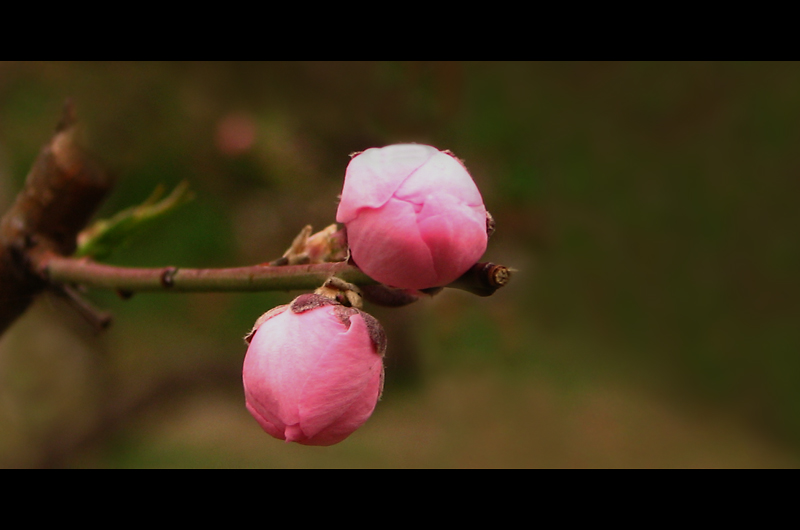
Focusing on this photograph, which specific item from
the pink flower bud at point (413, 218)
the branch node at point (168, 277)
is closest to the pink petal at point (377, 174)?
the pink flower bud at point (413, 218)

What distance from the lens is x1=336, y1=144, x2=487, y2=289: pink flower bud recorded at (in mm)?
205

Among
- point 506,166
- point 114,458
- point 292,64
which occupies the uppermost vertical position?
point 292,64

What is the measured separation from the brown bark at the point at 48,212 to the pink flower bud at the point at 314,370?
292mm

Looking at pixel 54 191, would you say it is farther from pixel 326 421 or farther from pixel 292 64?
pixel 292 64

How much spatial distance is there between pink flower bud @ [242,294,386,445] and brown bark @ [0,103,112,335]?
0.29m

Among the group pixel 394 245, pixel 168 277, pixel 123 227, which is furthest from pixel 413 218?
pixel 123 227

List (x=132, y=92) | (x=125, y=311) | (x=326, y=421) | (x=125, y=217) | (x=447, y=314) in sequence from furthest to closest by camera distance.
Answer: (x=125, y=311) → (x=447, y=314) → (x=132, y=92) → (x=125, y=217) → (x=326, y=421)

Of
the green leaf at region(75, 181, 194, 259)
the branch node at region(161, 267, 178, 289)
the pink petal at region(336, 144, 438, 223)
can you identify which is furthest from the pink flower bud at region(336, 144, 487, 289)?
the green leaf at region(75, 181, 194, 259)

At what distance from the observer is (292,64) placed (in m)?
1.42

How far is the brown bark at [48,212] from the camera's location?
0.44 metres

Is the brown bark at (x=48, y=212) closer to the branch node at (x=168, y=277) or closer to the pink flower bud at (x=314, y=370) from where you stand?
the branch node at (x=168, y=277)

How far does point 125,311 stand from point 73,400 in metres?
0.28

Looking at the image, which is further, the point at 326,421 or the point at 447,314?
the point at 447,314

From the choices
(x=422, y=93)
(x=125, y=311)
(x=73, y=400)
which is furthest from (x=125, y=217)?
(x=125, y=311)
